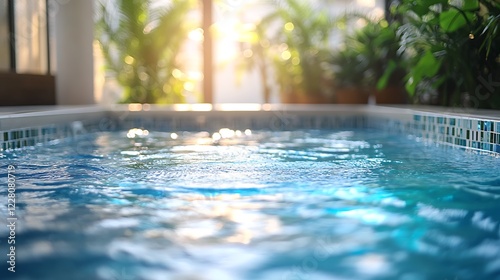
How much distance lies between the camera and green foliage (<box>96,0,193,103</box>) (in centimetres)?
931

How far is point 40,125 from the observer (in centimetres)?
536

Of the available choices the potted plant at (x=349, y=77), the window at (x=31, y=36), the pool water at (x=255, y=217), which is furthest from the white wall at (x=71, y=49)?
the potted plant at (x=349, y=77)

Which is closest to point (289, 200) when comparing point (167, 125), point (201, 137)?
point (201, 137)

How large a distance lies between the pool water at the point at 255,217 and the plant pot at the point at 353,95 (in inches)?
190

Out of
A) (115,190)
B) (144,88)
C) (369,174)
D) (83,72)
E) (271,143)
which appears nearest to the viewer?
(115,190)

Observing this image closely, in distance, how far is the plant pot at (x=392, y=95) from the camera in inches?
330

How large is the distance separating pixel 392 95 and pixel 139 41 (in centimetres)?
438

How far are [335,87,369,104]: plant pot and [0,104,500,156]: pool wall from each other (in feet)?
4.54

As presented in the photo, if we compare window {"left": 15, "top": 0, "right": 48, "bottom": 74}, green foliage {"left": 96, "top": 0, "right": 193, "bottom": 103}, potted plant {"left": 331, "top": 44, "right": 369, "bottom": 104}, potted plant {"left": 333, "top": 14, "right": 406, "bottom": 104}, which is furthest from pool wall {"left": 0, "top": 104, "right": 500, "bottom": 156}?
green foliage {"left": 96, "top": 0, "right": 193, "bottom": 103}

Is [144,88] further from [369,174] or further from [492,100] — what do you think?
[369,174]

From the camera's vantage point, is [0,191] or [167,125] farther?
[167,125]

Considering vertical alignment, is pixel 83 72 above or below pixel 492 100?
above

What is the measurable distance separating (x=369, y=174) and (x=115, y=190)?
5.07 ft

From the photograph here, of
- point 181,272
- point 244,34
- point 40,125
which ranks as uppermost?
point 244,34
